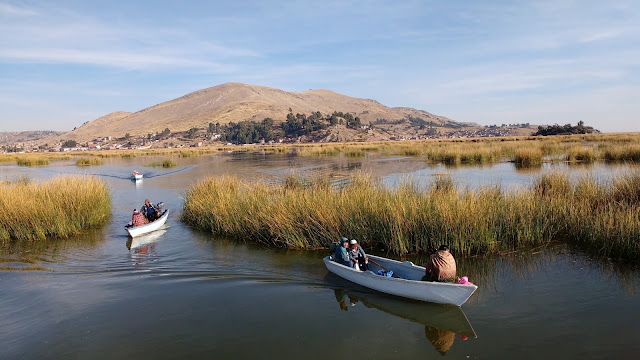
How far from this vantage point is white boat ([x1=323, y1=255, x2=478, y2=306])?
29.4 feet

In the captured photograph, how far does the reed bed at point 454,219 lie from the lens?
12.4 metres

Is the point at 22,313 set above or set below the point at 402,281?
below

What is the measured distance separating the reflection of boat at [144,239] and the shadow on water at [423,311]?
9.02 meters

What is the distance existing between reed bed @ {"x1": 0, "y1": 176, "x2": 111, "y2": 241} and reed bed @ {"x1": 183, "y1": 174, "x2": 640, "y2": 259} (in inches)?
285

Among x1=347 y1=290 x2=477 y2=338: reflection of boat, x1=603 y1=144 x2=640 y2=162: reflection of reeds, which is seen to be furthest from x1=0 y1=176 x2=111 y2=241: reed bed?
x1=603 y1=144 x2=640 y2=162: reflection of reeds

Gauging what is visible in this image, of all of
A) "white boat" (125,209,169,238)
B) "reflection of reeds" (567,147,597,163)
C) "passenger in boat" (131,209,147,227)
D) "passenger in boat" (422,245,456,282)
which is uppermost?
"reflection of reeds" (567,147,597,163)

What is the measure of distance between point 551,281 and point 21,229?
1877 centimetres

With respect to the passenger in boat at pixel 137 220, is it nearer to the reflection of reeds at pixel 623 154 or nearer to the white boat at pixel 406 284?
the white boat at pixel 406 284

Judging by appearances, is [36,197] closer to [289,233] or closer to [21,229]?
[21,229]

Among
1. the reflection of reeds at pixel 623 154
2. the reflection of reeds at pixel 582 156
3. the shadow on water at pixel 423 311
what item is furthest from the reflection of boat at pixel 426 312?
the reflection of reeds at pixel 582 156

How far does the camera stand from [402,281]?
9.48 meters

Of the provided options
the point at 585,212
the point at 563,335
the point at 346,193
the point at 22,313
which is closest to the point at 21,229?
the point at 22,313

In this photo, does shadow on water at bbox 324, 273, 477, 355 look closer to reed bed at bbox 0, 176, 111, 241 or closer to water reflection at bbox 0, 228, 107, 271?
water reflection at bbox 0, 228, 107, 271

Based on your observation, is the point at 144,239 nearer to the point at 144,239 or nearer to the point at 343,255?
the point at 144,239
